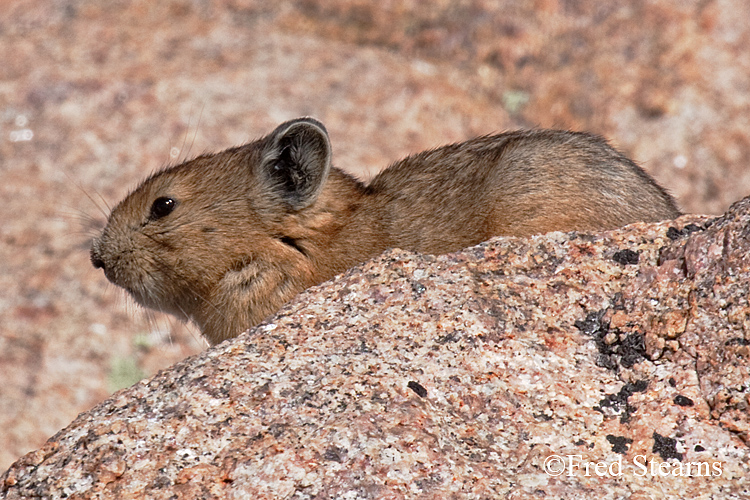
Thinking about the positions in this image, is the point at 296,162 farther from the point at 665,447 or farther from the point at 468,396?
the point at 665,447

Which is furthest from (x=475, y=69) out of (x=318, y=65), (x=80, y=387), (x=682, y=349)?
(x=682, y=349)

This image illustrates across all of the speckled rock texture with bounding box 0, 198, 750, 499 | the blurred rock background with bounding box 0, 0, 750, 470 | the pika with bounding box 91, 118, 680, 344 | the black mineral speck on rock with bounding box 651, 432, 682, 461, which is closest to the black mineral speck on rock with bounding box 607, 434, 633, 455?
the speckled rock texture with bounding box 0, 198, 750, 499

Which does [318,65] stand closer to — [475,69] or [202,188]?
[475,69]

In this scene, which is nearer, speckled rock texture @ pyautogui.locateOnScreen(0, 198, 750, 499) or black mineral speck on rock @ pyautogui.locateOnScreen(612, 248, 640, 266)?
speckled rock texture @ pyautogui.locateOnScreen(0, 198, 750, 499)

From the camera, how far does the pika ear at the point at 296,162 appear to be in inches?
251

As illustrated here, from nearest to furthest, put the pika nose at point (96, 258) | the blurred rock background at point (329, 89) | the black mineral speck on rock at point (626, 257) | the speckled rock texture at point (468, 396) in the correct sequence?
the speckled rock texture at point (468, 396) → the black mineral speck on rock at point (626, 257) → the pika nose at point (96, 258) → the blurred rock background at point (329, 89)

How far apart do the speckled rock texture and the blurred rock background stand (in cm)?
682

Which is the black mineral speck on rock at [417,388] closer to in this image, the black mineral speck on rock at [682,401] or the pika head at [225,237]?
the black mineral speck on rock at [682,401]

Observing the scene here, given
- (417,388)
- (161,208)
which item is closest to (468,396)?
(417,388)

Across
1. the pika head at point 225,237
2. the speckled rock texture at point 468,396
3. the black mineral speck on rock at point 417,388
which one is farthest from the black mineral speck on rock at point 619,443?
the pika head at point 225,237

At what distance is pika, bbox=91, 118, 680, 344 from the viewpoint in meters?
6.01

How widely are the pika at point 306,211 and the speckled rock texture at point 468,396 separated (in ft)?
3.94

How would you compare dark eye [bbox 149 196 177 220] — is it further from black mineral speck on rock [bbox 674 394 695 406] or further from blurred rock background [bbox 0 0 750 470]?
blurred rock background [bbox 0 0 750 470]

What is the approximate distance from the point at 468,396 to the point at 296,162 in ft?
9.58
